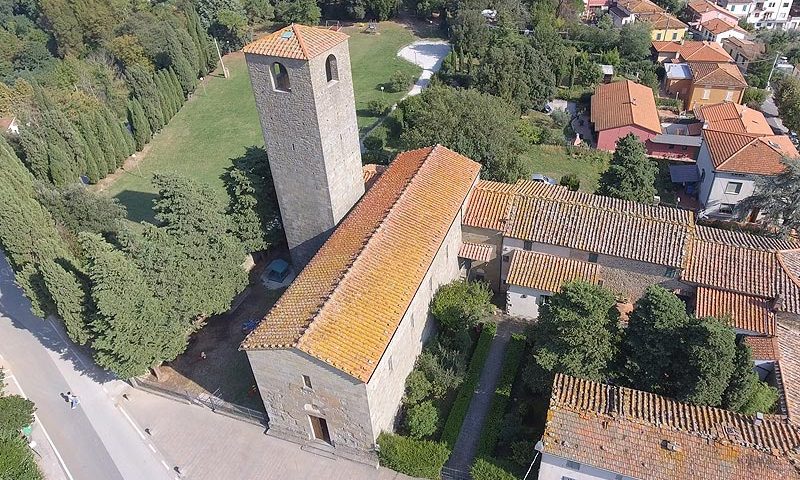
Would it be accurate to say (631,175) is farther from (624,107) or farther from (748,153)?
(624,107)

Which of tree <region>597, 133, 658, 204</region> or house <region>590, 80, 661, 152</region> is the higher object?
tree <region>597, 133, 658, 204</region>

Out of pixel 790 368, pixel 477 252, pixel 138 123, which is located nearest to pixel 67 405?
pixel 477 252

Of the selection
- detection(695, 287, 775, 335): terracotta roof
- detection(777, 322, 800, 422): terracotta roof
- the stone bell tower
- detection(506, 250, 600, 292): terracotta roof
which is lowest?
detection(777, 322, 800, 422): terracotta roof

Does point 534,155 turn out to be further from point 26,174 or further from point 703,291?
point 26,174

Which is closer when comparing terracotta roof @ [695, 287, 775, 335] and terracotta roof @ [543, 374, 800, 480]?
terracotta roof @ [543, 374, 800, 480]

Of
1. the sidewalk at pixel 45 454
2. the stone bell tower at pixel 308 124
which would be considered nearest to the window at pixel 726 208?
the stone bell tower at pixel 308 124

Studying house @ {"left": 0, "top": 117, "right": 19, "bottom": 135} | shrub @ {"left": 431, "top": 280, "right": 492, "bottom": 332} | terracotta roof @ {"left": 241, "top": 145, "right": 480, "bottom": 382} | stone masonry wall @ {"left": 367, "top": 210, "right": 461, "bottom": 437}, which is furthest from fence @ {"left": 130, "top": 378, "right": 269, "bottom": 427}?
house @ {"left": 0, "top": 117, "right": 19, "bottom": 135}

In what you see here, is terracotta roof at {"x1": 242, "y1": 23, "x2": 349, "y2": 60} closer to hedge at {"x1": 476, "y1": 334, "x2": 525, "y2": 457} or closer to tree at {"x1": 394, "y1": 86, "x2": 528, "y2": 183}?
tree at {"x1": 394, "y1": 86, "x2": 528, "y2": 183}

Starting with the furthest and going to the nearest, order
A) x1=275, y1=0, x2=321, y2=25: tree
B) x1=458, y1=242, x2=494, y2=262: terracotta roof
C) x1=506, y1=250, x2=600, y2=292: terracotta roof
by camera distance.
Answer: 1. x1=275, y1=0, x2=321, y2=25: tree
2. x1=458, y1=242, x2=494, y2=262: terracotta roof
3. x1=506, y1=250, x2=600, y2=292: terracotta roof

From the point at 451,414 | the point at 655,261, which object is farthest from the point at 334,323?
the point at 655,261
